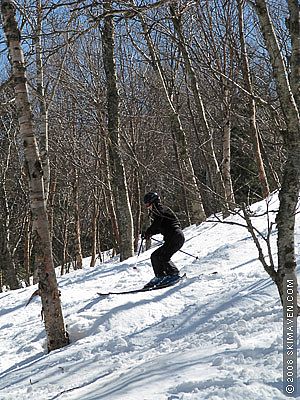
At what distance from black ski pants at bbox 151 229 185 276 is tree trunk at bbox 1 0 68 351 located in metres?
2.05

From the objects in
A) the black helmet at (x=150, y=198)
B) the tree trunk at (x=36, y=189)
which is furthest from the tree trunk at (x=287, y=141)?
the black helmet at (x=150, y=198)

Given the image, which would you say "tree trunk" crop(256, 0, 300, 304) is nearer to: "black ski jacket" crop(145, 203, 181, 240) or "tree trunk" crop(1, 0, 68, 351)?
"tree trunk" crop(1, 0, 68, 351)

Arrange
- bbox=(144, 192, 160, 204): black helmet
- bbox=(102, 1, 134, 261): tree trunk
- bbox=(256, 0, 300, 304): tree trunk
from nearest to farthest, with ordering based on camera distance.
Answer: bbox=(256, 0, 300, 304): tree trunk < bbox=(144, 192, 160, 204): black helmet < bbox=(102, 1, 134, 261): tree trunk

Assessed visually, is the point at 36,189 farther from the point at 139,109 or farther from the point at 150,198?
the point at 139,109

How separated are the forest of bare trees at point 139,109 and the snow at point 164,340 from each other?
61 centimetres

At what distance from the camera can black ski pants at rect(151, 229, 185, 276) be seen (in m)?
6.94

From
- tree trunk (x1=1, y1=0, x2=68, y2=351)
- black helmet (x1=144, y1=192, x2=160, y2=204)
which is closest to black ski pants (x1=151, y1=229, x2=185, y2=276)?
black helmet (x1=144, y1=192, x2=160, y2=204)

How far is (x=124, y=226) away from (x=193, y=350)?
21.9 ft

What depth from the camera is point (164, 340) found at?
14.4 feet

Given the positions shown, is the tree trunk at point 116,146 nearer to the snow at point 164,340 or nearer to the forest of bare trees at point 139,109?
the forest of bare trees at point 139,109

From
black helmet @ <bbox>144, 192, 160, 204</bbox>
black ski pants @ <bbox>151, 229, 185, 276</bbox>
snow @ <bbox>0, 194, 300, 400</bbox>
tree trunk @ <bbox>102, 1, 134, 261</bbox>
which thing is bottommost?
snow @ <bbox>0, 194, 300, 400</bbox>

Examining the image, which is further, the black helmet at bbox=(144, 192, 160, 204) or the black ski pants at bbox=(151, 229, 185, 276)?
the black helmet at bbox=(144, 192, 160, 204)

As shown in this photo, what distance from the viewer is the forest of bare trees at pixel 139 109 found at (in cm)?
336

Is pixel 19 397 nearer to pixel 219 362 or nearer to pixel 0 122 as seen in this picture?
pixel 219 362
